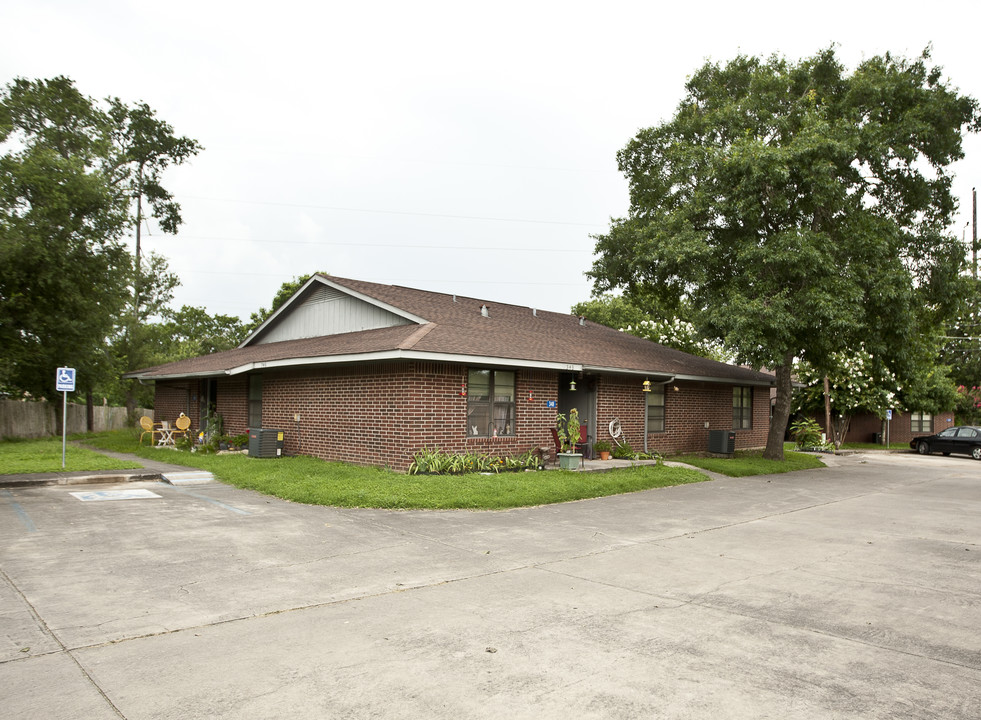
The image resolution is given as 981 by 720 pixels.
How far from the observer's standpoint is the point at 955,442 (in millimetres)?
28656

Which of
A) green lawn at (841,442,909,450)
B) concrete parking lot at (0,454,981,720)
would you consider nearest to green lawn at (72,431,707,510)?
concrete parking lot at (0,454,981,720)

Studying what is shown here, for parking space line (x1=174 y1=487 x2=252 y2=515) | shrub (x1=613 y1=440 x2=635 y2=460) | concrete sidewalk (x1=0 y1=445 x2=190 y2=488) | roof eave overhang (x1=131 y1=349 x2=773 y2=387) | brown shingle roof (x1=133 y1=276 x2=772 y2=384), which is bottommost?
parking space line (x1=174 y1=487 x2=252 y2=515)

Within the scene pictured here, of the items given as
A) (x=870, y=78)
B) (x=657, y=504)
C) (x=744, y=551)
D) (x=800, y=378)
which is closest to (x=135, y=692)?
(x=744, y=551)

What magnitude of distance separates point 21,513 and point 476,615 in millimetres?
Result: 8073

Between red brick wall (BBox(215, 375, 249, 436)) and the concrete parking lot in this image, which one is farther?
red brick wall (BBox(215, 375, 249, 436))

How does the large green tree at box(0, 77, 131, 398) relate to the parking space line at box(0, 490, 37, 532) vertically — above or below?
above

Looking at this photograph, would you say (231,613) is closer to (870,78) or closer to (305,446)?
(305,446)

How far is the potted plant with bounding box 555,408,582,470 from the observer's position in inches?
605

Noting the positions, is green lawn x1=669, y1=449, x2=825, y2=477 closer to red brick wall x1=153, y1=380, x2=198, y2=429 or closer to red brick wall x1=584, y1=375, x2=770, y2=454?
red brick wall x1=584, y1=375, x2=770, y2=454

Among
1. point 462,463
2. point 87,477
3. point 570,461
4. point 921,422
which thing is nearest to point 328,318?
point 462,463

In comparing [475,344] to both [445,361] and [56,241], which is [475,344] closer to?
[445,361]

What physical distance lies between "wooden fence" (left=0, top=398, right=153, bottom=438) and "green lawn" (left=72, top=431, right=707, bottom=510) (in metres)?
14.8

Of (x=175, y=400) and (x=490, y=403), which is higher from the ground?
(x=490, y=403)

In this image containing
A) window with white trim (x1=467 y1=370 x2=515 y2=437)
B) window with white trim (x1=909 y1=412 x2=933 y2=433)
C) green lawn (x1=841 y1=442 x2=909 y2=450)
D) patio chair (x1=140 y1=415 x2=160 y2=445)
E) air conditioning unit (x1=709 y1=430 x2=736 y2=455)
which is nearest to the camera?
window with white trim (x1=467 y1=370 x2=515 y2=437)
